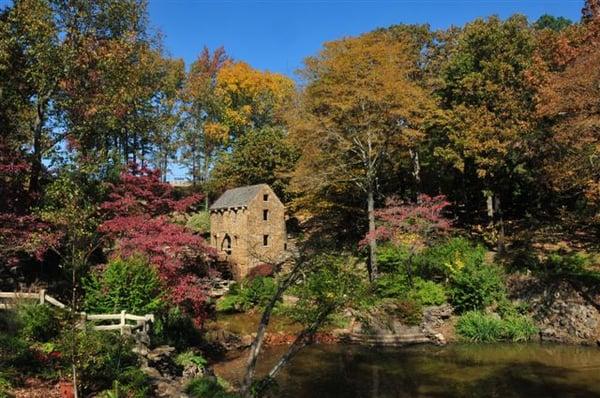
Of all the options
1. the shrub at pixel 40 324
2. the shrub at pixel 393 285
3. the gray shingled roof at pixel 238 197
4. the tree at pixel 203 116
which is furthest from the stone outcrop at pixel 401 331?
the tree at pixel 203 116

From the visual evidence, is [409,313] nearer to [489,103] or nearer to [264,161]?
[489,103]

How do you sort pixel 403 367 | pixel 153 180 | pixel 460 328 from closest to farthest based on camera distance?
pixel 403 367
pixel 460 328
pixel 153 180

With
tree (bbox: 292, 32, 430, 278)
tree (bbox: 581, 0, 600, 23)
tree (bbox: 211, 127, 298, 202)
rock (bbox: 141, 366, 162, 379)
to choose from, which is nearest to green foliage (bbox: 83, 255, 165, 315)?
rock (bbox: 141, 366, 162, 379)

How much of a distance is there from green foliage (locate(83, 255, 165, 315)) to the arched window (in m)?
16.3

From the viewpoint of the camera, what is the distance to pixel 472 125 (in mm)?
26516

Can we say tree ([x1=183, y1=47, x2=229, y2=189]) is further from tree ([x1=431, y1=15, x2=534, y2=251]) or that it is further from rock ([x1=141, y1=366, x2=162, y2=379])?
rock ([x1=141, y1=366, x2=162, y2=379])

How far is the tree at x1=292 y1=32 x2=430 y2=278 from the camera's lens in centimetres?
2702

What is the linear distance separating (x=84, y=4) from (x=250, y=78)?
26.6 meters

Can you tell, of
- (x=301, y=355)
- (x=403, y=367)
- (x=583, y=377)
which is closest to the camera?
(x=583, y=377)

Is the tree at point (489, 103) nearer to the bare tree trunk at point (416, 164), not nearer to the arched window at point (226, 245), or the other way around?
→ the bare tree trunk at point (416, 164)

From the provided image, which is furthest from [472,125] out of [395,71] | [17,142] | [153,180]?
[17,142]

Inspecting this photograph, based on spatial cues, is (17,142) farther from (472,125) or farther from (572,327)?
(572,327)

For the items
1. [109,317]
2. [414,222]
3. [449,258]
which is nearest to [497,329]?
[449,258]

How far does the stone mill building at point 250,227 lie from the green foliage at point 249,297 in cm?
479
